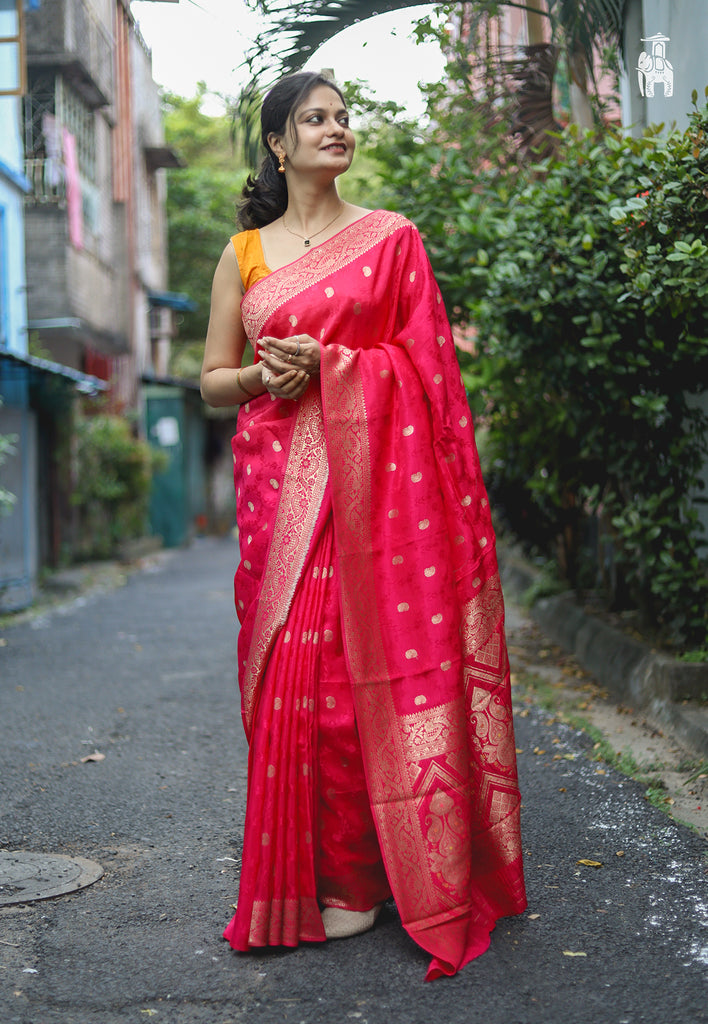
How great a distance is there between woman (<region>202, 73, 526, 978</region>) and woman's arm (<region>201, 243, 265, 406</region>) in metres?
0.06

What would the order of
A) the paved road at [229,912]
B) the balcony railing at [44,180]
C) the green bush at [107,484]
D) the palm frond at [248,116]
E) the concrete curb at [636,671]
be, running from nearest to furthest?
1. the paved road at [229,912]
2. the concrete curb at [636,671]
3. the palm frond at [248,116]
4. the balcony railing at [44,180]
5. the green bush at [107,484]

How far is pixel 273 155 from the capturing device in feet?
9.56

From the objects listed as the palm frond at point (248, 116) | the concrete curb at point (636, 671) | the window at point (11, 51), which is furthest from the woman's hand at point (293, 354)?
the window at point (11, 51)

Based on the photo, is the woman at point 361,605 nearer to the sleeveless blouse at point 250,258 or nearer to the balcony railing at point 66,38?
the sleeveless blouse at point 250,258

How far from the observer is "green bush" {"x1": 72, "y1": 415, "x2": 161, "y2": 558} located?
15320mm

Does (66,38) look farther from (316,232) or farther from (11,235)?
(316,232)

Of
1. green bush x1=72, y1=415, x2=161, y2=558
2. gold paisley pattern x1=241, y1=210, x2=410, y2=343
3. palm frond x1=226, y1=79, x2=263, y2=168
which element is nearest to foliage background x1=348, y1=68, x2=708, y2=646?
palm frond x1=226, y1=79, x2=263, y2=168

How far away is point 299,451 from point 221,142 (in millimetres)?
26789

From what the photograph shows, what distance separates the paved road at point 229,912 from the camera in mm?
2322

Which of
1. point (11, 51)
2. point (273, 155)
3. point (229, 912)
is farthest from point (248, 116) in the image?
point (11, 51)

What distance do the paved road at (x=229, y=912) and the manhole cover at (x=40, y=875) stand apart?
0.06 metres

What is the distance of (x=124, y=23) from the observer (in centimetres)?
577

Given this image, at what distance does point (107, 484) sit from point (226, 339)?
1295 centimetres

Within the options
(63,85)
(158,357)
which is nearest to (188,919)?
(63,85)
